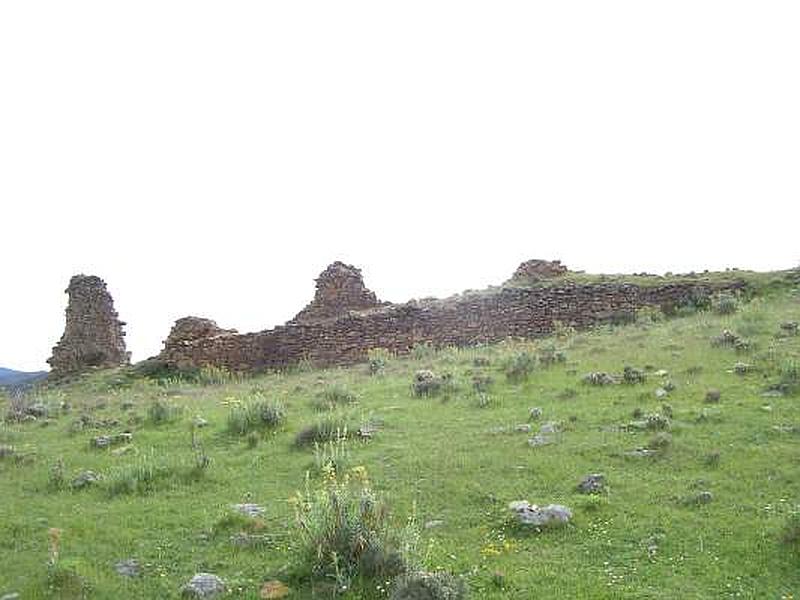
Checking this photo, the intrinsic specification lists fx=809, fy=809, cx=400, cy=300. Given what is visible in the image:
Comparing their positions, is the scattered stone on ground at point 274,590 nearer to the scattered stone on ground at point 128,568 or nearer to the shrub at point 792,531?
the scattered stone on ground at point 128,568

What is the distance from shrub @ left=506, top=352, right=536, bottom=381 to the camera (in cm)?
1366

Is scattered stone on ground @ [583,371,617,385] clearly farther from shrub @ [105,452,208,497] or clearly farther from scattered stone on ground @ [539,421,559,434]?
shrub @ [105,452,208,497]

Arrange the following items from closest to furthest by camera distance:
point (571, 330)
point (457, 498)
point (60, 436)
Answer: point (457, 498) → point (60, 436) → point (571, 330)

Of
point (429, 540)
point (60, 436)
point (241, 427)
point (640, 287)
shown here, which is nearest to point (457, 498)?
point (429, 540)

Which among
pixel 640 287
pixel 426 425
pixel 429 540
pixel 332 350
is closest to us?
pixel 429 540

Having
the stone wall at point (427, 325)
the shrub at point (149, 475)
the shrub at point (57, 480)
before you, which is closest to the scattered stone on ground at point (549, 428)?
the shrub at point (149, 475)

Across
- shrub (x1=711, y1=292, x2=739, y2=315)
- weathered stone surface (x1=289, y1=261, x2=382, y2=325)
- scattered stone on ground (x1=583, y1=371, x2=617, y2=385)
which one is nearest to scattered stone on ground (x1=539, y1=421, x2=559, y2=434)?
scattered stone on ground (x1=583, y1=371, x2=617, y2=385)

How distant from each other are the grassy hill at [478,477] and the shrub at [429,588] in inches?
13.6

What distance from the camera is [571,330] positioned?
1891cm

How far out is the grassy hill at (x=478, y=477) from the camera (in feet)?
21.2

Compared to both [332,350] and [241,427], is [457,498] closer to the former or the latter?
[241,427]

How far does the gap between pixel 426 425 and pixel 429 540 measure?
409 centimetres

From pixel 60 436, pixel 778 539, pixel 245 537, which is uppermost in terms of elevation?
pixel 60 436

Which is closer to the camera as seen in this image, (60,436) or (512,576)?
(512,576)
